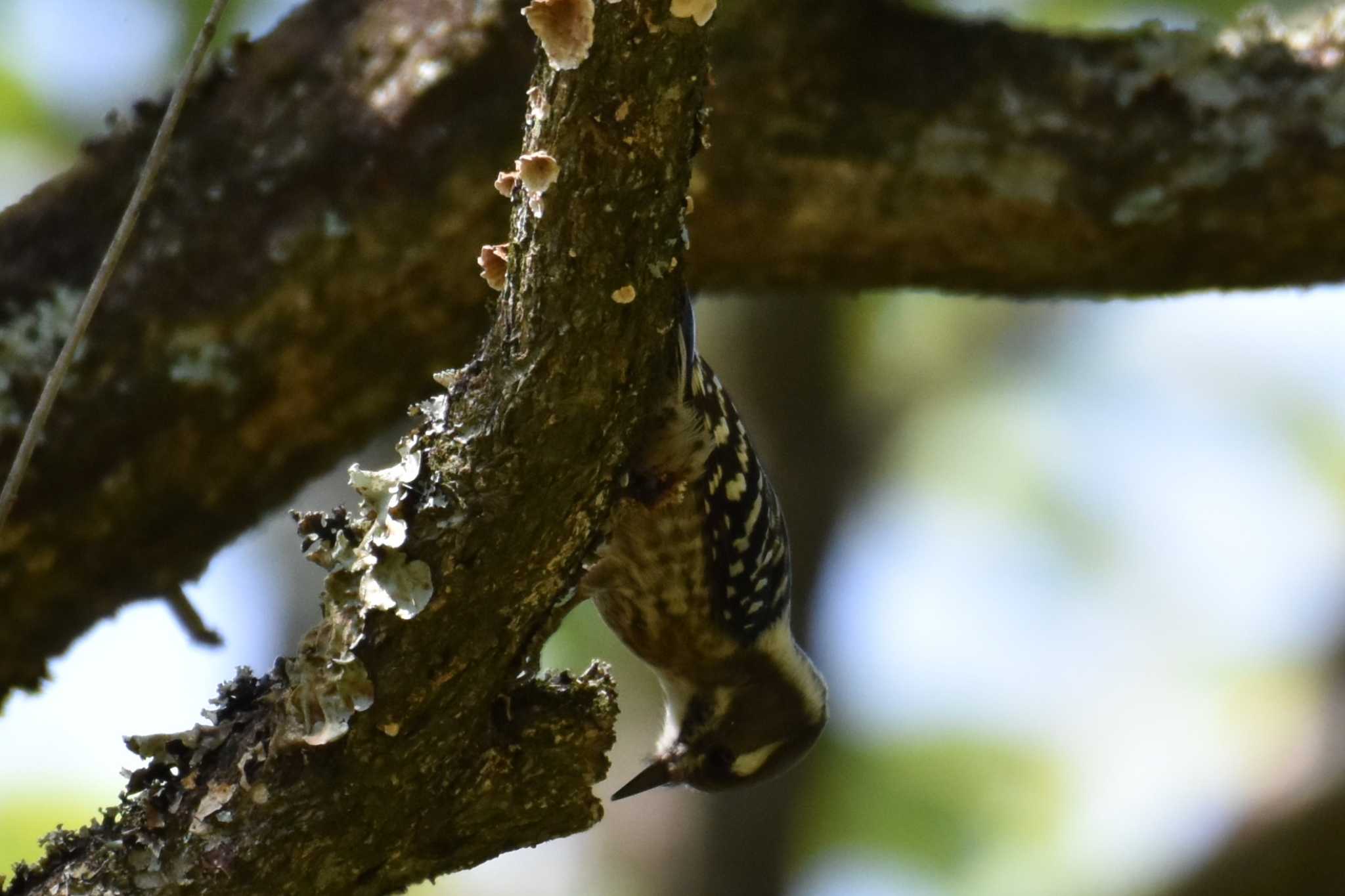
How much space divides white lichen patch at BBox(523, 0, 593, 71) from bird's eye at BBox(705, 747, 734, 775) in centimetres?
256

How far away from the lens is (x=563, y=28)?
1.69 metres

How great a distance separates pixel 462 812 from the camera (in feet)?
6.81

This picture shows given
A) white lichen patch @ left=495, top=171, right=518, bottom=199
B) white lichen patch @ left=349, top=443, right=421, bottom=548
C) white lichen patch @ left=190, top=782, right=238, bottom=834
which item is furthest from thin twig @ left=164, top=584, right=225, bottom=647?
white lichen patch @ left=495, top=171, right=518, bottom=199

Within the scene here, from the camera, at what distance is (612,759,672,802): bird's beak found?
3.82 m

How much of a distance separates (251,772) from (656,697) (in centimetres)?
372

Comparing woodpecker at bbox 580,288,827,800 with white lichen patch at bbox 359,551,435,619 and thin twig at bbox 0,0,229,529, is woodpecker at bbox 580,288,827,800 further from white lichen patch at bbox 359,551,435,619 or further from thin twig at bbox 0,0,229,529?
thin twig at bbox 0,0,229,529

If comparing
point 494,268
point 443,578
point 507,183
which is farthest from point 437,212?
point 443,578

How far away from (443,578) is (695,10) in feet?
2.65

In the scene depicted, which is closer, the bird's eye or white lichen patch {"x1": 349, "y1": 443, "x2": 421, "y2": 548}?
white lichen patch {"x1": 349, "y1": 443, "x2": 421, "y2": 548}

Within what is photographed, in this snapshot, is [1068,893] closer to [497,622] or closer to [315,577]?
[315,577]

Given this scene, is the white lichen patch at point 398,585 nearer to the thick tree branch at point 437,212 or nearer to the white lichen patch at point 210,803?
the white lichen patch at point 210,803

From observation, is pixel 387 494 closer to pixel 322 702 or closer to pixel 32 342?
pixel 322 702

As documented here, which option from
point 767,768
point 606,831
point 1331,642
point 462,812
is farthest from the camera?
point 606,831

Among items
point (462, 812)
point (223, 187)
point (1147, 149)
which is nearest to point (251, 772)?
point (462, 812)
